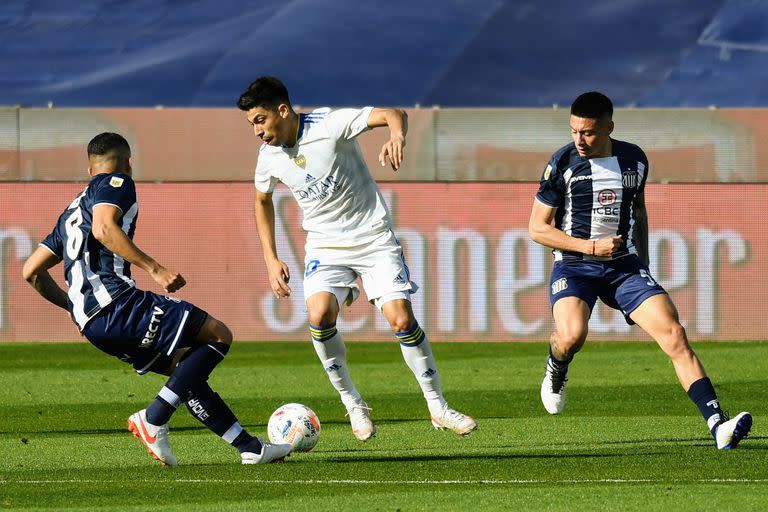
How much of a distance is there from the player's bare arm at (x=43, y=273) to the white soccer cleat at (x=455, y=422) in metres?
2.13

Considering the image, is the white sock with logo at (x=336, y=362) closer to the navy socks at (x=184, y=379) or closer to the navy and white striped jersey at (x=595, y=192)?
the navy socks at (x=184, y=379)

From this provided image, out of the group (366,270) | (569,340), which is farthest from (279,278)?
(569,340)

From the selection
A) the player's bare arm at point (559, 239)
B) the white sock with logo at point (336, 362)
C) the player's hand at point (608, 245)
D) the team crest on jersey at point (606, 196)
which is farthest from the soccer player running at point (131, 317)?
the team crest on jersey at point (606, 196)

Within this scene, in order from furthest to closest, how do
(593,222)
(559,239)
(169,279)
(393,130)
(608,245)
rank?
(593,222)
(559,239)
(608,245)
(393,130)
(169,279)

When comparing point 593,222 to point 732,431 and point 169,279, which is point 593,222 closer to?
point 732,431

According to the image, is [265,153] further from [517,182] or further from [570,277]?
[517,182]

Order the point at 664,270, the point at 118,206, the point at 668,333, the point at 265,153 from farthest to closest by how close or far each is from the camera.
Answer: the point at 664,270 → the point at 265,153 → the point at 668,333 → the point at 118,206

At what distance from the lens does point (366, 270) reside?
809 centimetres

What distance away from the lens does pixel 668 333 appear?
760 centimetres

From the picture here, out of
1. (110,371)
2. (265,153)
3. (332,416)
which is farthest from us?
(110,371)

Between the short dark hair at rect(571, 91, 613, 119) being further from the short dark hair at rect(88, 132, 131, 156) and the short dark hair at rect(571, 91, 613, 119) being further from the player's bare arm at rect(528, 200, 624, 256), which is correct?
the short dark hair at rect(88, 132, 131, 156)

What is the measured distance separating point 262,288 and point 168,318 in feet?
35.4

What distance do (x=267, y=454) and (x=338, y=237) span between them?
4.55 feet

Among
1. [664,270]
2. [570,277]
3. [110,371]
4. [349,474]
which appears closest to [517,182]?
[664,270]
